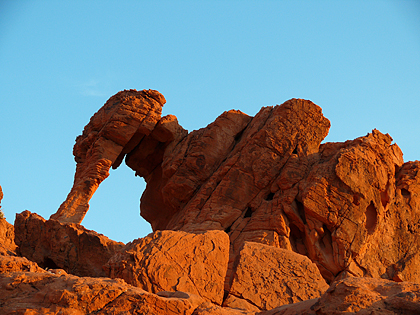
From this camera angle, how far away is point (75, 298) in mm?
8703

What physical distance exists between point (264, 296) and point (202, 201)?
A: 1184cm

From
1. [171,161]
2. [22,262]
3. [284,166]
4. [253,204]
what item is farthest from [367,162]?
[22,262]

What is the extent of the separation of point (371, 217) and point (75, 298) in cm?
1790

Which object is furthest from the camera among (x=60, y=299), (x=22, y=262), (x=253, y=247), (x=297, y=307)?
(x=253, y=247)

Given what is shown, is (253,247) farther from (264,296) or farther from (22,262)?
(22,262)

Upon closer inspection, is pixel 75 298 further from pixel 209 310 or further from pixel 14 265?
pixel 209 310

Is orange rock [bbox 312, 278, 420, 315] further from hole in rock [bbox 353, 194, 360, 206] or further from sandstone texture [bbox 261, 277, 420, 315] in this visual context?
hole in rock [bbox 353, 194, 360, 206]

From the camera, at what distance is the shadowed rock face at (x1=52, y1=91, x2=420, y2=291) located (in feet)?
72.7

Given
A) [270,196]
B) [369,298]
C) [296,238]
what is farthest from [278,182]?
[369,298]

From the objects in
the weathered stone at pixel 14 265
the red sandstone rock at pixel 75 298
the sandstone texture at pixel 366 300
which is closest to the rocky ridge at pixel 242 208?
the weathered stone at pixel 14 265

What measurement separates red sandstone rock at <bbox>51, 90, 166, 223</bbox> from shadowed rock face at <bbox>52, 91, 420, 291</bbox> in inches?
2.3

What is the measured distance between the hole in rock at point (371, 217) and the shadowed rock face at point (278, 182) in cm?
5

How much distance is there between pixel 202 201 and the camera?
24203mm

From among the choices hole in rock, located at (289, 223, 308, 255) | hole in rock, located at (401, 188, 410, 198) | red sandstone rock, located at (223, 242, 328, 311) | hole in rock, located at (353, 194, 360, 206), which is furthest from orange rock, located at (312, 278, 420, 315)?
hole in rock, located at (401, 188, 410, 198)
